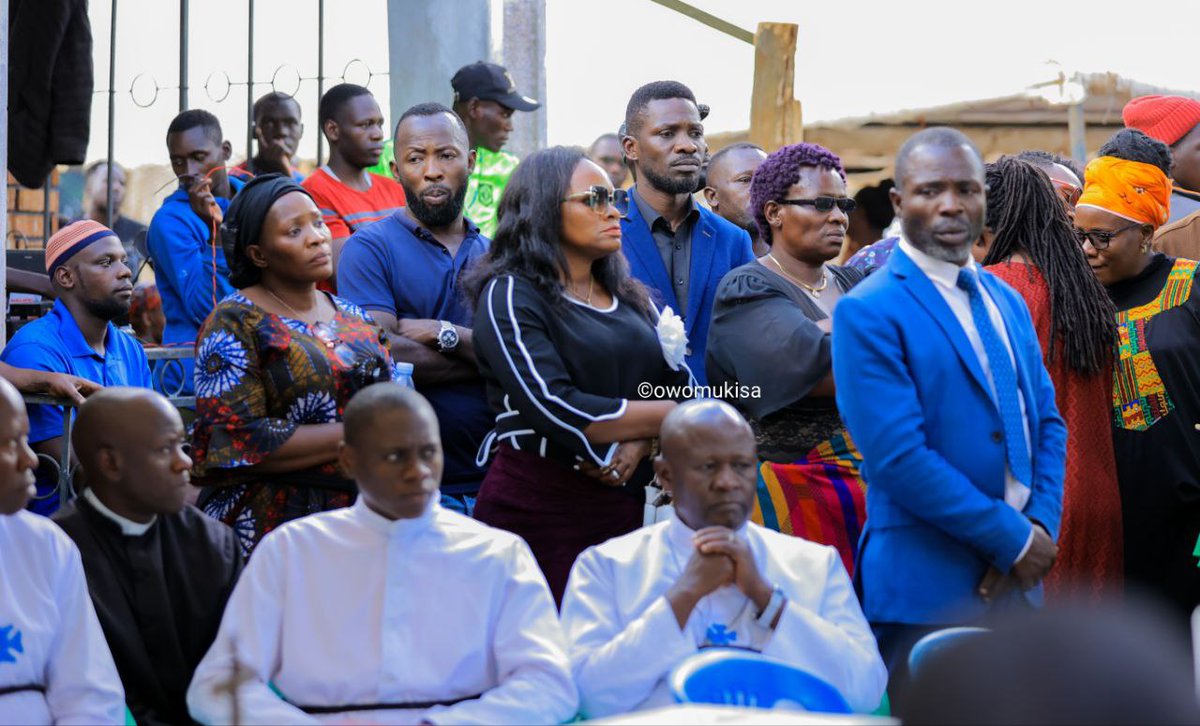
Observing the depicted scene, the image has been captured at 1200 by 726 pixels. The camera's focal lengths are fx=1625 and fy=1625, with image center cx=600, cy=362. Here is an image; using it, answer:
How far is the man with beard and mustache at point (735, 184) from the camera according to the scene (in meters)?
6.98

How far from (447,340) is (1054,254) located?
2008 mm

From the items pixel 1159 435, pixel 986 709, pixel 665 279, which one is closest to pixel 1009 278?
pixel 1159 435

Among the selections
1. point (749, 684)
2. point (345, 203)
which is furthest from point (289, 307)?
point (749, 684)

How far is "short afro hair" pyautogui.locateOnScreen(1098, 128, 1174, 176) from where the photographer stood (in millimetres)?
5875

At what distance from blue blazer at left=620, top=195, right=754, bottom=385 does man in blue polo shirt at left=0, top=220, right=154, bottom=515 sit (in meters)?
1.88

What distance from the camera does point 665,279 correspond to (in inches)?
235

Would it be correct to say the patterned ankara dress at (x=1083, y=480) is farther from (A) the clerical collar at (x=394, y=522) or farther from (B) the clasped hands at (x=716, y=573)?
(A) the clerical collar at (x=394, y=522)

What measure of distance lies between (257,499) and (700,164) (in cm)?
234

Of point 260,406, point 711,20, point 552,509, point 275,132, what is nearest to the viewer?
point 260,406

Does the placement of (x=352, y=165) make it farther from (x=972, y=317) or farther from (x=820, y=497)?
(x=972, y=317)

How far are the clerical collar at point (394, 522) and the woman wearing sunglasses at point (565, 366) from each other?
0.79 metres

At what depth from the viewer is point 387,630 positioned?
13.0 feet

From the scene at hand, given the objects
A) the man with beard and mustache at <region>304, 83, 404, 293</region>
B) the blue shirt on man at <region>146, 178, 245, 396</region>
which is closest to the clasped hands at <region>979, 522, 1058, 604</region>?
the man with beard and mustache at <region>304, 83, 404, 293</region>

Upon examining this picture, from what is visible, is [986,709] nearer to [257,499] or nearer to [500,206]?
[257,499]
